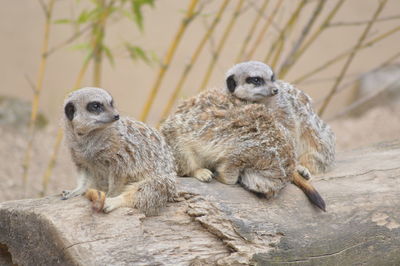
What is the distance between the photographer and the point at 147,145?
2.18 meters

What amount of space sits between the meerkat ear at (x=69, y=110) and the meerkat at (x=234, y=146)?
50 centimetres

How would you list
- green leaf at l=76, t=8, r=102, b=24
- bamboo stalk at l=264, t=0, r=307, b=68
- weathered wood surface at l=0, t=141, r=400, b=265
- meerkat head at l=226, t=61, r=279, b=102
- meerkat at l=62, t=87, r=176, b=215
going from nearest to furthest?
weathered wood surface at l=0, t=141, r=400, b=265
meerkat at l=62, t=87, r=176, b=215
meerkat head at l=226, t=61, r=279, b=102
green leaf at l=76, t=8, r=102, b=24
bamboo stalk at l=264, t=0, r=307, b=68

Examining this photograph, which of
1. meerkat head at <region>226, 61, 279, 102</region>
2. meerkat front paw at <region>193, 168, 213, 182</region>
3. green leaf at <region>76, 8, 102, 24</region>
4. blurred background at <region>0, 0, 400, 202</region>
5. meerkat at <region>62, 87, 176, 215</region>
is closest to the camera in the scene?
meerkat at <region>62, 87, 176, 215</region>

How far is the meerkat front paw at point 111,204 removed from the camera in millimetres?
1930

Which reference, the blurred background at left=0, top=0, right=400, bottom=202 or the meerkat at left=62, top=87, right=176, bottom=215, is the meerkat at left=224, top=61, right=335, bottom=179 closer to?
the meerkat at left=62, top=87, right=176, bottom=215

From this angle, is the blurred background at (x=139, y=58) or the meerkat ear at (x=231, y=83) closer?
the meerkat ear at (x=231, y=83)

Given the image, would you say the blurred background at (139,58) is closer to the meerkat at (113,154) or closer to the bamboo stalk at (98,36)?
the bamboo stalk at (98,36)

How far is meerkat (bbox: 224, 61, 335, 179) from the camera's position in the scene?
2.61m

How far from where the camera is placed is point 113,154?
209 centimetres

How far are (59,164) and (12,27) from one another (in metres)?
1.55

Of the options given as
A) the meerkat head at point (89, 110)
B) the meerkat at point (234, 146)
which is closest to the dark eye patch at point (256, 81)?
the meerkat at point (234, 146)

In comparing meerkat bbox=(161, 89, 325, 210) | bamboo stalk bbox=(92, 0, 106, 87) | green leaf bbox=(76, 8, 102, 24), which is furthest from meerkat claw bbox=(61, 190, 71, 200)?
bamboo stalk bbox=(92, 0, 106, 87)

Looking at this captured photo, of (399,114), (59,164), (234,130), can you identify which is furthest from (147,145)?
(399,114)

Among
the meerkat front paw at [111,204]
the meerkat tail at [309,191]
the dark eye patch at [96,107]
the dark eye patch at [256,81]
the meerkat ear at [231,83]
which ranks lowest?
the meerkat front paw at [111,204]
